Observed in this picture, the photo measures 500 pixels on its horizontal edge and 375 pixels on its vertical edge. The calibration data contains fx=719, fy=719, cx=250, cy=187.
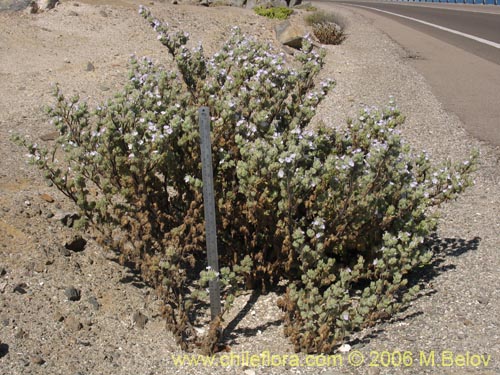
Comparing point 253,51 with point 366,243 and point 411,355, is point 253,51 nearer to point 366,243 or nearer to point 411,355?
point 366,243

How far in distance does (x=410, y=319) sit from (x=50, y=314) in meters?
2.12

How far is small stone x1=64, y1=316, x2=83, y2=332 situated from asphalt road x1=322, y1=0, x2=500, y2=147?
5.66m

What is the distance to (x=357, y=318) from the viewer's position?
393 cm

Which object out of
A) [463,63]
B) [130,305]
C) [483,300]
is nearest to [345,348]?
[483,300]

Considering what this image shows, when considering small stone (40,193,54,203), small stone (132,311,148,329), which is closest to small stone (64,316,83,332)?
small stone (132,311,148,329)

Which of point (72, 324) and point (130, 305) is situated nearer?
point (72, 324)

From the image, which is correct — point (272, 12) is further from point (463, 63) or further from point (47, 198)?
point (47, 198)

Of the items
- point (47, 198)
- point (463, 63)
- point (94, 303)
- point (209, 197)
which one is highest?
point (209, 197)

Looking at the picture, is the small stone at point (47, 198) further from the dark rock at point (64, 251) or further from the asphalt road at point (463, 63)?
the asphalt road at point (463, 63)

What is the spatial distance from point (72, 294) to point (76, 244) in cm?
59

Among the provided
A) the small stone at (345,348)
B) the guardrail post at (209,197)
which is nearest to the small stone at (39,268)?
the guardrail post at (209,197)

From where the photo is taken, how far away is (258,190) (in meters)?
4.22

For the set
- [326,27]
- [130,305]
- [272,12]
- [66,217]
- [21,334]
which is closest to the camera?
[21,334]

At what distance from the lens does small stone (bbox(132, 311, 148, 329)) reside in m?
4.23
